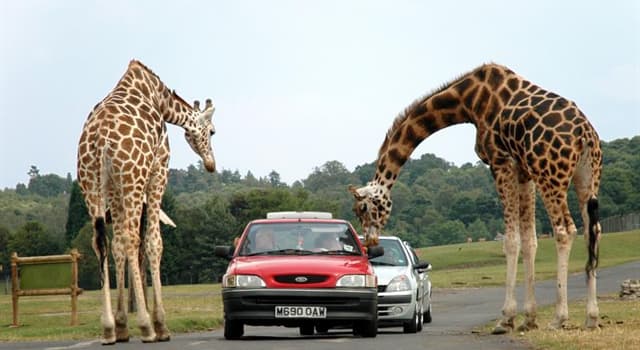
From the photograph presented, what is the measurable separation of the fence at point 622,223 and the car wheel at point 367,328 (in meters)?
128

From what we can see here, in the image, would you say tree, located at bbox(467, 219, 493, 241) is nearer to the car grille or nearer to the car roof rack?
the car roof rack

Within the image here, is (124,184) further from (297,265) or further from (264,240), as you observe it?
(297,265)

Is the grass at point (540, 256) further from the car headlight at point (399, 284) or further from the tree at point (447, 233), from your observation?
the tree at point (447, 233)

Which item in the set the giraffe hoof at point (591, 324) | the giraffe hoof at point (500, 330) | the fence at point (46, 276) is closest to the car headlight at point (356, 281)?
the giraffe hoof at point (500, 330)

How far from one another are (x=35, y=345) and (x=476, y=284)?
43005 mm

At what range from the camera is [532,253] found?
67.8 ft

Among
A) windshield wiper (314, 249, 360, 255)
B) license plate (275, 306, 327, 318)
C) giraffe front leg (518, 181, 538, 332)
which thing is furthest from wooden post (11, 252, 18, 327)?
giraffe front leg (518, 181, 538, 332)

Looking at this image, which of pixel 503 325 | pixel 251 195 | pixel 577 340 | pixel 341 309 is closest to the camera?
pixel 577 340

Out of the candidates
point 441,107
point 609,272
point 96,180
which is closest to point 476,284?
point 609,272

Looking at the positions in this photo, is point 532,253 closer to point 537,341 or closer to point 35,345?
point 537,341

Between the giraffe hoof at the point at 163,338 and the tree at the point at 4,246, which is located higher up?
the tree at the point at 4,246

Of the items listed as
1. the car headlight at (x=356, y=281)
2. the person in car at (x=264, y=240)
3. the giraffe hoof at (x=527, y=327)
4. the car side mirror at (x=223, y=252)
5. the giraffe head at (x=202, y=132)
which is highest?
the giraffe head at (x=202, y=132)

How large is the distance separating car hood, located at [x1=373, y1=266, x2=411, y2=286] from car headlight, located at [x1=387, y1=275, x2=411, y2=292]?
9cm

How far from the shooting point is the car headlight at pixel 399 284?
23.2 m
